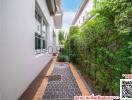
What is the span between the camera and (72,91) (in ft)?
17.7

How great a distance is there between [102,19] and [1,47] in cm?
199

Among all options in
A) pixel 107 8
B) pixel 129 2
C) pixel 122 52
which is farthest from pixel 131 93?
pixel 107 8

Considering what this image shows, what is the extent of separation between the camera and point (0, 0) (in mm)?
2744

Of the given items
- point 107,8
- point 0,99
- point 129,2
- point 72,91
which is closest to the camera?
point 129,2

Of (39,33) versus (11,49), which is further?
(39,33)

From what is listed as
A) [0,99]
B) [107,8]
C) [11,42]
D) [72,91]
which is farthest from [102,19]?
[72,91]

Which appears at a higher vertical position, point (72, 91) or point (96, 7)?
point (96, 7)

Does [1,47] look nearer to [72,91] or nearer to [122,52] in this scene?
[122,52]

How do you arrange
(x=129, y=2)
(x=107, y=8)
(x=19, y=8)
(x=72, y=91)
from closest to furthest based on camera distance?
(x=129, y=2)
(x=107, y=8)
(x=19, y=8)
(x=72, y=91)

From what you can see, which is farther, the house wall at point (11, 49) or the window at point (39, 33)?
the window at point (39, 33)

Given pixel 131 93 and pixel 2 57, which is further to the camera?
pixel 2 57

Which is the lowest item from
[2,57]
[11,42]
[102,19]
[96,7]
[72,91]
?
[72,91]

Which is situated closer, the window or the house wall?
the house wall

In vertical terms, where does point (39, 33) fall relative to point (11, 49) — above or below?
above
